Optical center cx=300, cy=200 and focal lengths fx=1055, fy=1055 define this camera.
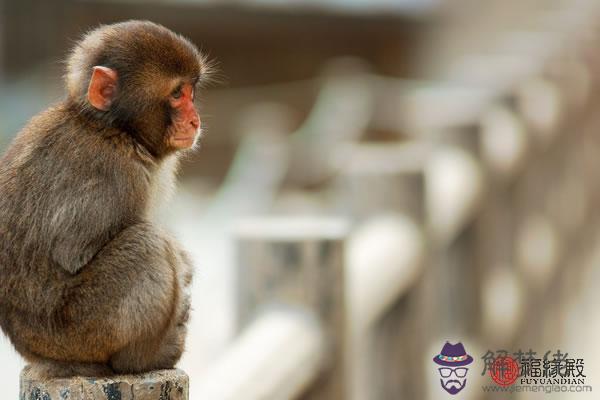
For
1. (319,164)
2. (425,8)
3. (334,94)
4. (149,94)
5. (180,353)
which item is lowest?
(180,353)

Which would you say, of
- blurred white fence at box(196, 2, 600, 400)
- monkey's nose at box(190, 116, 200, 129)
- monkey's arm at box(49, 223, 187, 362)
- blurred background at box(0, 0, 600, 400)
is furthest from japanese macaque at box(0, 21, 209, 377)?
blurred white fence at box(196, 2, 600, 400)

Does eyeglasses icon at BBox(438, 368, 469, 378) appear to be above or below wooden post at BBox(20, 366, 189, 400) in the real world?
above

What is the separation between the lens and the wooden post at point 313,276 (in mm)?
3465

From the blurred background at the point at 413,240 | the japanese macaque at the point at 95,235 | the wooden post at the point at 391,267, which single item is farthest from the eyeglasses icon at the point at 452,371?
the japanese macaque at the point at 95,235

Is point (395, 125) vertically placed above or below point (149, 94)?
above

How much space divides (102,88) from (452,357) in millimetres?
1450

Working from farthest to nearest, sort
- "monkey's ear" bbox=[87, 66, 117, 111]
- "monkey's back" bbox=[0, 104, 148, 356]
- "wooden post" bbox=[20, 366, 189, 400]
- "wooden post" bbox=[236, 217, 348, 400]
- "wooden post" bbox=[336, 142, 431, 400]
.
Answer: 1. "wooden post" bbox=[336, 142, 431, 400]
2. "wooden post" bbox=[236, 217, 348, 400]
3. "monkey's ear" bbox=[87, 66, 117, 111]
4. "monkey's back" bbox=[0, 104, 148, 356]
5. "wooden post" bbox=[20, 366, 189, 400]

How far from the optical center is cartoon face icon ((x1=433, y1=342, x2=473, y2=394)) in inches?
129

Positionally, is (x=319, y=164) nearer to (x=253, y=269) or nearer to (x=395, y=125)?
(x=395, y=125)

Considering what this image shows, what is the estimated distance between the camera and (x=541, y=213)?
451 cm

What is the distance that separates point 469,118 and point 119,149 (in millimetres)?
2038

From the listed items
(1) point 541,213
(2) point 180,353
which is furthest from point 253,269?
(1) point 541,213

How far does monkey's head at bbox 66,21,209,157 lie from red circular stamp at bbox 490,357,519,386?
132cm

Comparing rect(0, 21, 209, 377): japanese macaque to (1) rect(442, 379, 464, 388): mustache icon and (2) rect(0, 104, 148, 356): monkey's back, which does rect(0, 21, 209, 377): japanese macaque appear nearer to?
(2) rect(0, 104, 148, 356): monkey's back
